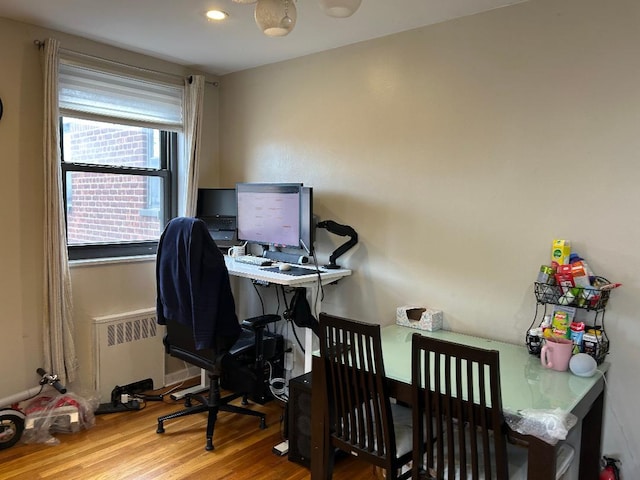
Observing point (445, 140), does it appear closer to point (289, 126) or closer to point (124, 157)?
point (289, 126)

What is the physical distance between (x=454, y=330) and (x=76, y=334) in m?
2.33

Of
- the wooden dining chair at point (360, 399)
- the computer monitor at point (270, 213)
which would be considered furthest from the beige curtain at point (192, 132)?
the wooden dining chair at point (360, 399)

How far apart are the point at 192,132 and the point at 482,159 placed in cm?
206

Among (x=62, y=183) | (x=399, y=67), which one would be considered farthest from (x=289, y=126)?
(x=62, y=183)

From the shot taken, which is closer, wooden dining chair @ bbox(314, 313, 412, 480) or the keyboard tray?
wooden dining chair @ bbox(314, 313, 412, 480)

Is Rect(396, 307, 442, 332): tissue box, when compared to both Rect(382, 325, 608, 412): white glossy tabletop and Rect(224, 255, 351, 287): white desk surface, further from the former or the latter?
Rect(224, 255, 351, 287): white desk surface

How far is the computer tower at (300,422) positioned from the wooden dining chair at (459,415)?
82cm

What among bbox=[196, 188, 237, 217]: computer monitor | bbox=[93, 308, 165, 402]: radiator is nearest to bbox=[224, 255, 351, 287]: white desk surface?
bbox=[196, 188, 237, 217]: computer monitor

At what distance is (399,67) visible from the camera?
274cm

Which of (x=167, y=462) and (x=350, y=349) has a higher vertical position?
(x=350, y=349)

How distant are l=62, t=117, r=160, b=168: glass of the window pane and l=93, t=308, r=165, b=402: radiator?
1.05 meters

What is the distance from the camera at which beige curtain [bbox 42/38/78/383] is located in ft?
9.19

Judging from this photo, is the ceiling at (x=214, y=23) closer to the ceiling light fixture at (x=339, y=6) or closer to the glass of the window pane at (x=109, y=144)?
the glass of the window pane at (x=109, y=144)

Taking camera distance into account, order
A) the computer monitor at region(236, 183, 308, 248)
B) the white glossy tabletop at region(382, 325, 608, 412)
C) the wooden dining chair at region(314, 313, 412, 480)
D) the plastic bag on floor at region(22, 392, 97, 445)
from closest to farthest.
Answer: the white glossy tabletop at region(382, 325, 608, 412) → the wooden dining chair at region(314, 313, 412, 480) → the plastic bag on floor at region(22, 392, 97, 445) → the computer monitor at region(236, 183, 308, 248)
